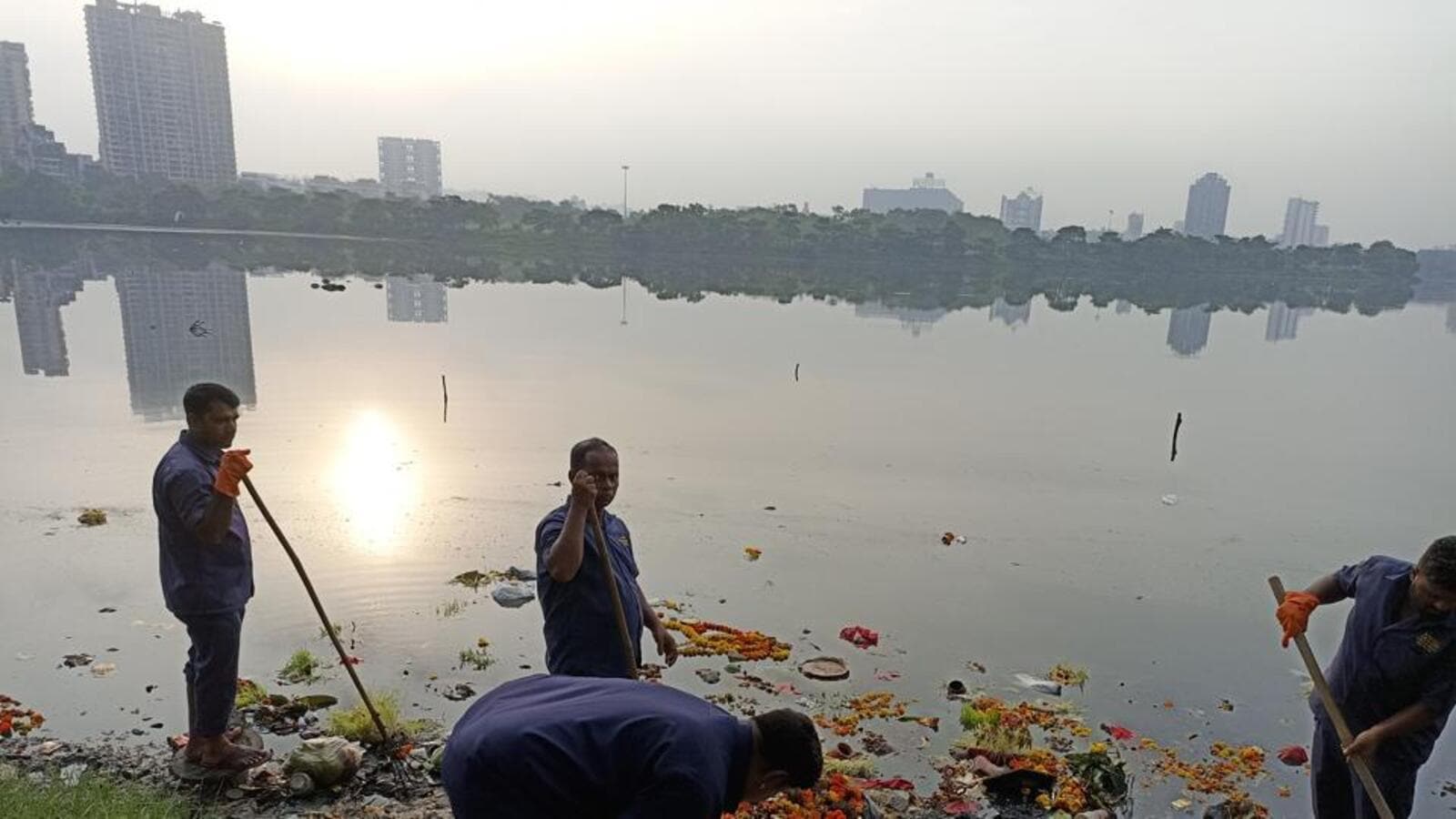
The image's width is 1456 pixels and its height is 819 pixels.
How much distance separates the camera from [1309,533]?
11.2 metres

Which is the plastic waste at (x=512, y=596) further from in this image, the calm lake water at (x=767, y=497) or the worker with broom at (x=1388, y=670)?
the worker with broom at (x=1388, y=670)

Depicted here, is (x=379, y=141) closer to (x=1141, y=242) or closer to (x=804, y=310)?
(x=1141, y=242)

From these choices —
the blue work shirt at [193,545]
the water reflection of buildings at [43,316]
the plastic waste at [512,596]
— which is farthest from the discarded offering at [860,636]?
the water reflection of buildings at [43,316]

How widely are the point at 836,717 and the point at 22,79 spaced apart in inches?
5077

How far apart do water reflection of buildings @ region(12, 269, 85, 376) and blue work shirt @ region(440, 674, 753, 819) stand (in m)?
19.2

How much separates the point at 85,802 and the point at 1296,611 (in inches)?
203

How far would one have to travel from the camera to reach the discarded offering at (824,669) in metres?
6.60

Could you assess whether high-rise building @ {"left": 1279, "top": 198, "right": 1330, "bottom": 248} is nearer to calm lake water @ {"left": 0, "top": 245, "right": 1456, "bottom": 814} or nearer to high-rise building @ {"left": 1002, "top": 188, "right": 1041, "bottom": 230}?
high-rise building @ {"left": 1002, "top": 188, "right": 1041, "bottom": 230}

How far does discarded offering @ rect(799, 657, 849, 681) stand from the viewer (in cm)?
660

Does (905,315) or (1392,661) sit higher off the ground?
(1392,661)

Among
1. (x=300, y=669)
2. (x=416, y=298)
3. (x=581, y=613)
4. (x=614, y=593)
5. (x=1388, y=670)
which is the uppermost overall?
(x=614, y=593)

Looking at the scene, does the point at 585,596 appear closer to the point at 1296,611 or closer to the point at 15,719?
the point at 1296,611

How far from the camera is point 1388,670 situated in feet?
10.7

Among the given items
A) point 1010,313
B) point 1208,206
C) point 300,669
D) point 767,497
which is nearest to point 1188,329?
point 1010,313
